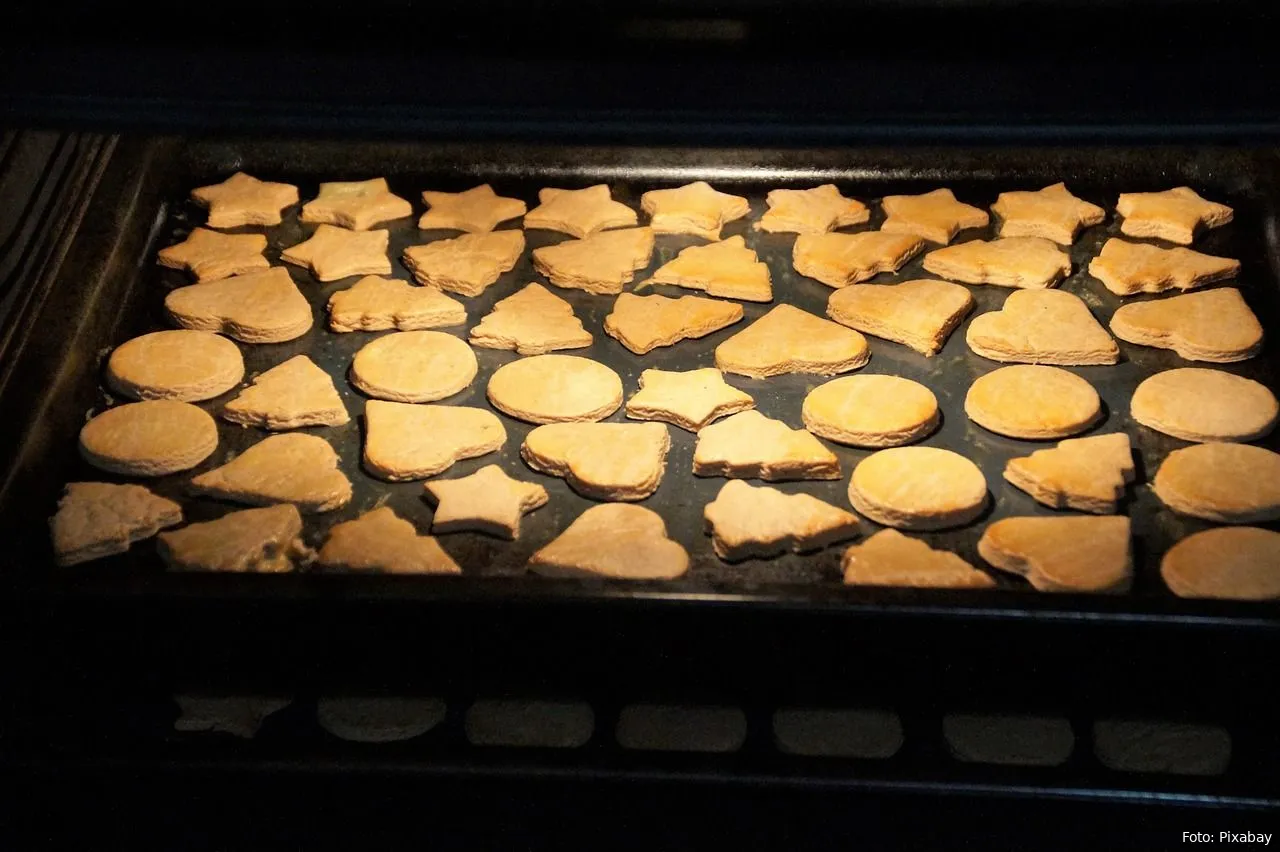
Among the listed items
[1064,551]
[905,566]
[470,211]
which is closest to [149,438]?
[470,211]

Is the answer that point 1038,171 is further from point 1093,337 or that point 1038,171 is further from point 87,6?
point 87,6

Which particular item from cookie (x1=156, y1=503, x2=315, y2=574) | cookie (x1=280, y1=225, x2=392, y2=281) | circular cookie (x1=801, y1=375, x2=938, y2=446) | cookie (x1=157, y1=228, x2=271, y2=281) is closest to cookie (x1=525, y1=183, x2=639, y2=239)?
cookie (x1=280, y1=225, x2=392, y2=281)

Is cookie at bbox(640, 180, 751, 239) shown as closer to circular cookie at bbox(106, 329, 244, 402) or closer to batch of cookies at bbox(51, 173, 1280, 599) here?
batch of cookies at bbox(51, 173, 1280, 599)

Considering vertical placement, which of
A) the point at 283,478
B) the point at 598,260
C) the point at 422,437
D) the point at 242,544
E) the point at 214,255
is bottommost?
the point at 242,544

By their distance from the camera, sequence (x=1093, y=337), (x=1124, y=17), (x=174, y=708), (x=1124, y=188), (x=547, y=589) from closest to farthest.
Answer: (x=1124, y=17) < (x=547, y=589) < (x=174, y=708) < (x=1093, y=337) < (x=1124, y=188)

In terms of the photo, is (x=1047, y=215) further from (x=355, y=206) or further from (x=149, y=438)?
(x=149, y=438)

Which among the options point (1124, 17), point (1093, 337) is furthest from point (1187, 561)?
point (1124, 17)
